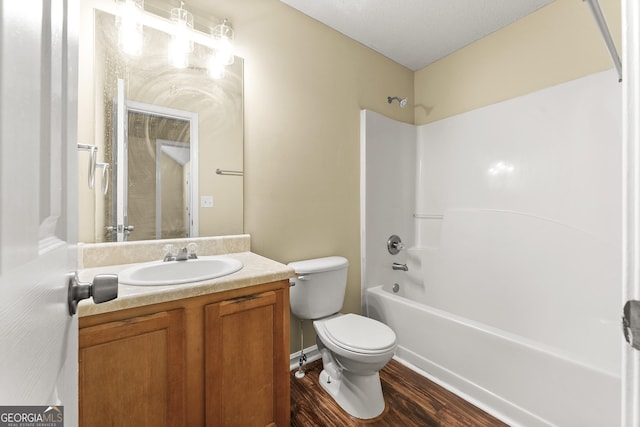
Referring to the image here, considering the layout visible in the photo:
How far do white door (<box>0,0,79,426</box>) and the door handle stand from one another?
3 cm

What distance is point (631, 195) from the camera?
0.41 metres

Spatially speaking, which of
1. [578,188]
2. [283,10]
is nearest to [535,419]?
[578,188]

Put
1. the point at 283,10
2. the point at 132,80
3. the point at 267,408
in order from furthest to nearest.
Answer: the point at 283,10, the point at 132,80, the point at 267,408

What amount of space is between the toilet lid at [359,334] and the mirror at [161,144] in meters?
0.82

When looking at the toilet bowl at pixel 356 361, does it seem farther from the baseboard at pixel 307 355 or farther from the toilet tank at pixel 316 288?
the baseboard at pixel 307 355

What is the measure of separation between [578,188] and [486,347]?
44.9 inches

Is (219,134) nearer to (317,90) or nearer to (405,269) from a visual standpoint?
(317,90)

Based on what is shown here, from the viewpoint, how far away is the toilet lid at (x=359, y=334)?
137 cm

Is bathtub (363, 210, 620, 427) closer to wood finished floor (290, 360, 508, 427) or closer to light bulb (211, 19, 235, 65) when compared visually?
wood finished floor (290, 360, 508, 427)

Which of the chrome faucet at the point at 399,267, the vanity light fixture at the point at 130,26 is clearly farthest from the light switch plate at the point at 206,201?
the chrome faucet at the point at 399,267

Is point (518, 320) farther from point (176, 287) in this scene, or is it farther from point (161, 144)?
point (161, 144)

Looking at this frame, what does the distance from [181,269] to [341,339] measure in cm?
90

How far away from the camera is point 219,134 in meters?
1.53

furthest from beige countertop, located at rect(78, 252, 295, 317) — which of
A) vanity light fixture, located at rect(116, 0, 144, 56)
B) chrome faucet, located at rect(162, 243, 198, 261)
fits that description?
vanity light fixture, located at rect(116, 0, 144, 56)
